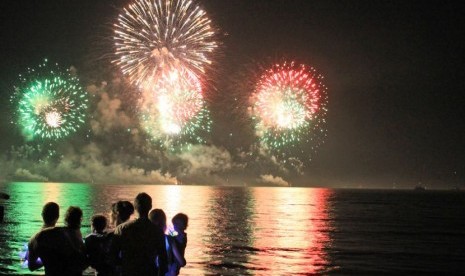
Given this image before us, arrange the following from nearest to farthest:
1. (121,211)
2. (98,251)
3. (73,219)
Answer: (73,219) < (98,251) < (121,211)

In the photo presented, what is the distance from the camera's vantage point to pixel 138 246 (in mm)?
7461

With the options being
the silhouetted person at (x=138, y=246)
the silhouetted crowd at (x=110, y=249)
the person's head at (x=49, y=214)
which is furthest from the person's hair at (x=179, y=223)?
the person's head at (x=49, y=214)

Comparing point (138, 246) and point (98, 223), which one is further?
point (98, 223)

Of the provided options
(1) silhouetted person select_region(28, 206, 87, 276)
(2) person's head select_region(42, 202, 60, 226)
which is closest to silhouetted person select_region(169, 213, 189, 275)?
(1) silhouetted person select_region(28, 206, 87, 276)

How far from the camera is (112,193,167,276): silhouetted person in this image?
24.5 ft

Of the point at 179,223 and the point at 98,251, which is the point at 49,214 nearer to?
the point at 98,251

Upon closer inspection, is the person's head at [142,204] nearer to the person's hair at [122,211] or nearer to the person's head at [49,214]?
the person's hair at [122,211]

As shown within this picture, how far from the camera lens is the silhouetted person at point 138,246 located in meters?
7.45

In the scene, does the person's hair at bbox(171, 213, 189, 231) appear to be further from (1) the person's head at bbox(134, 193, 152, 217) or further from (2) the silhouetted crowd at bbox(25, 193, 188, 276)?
(1) the person's head at bbox(134, 193, 152, 217)

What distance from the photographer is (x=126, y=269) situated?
7.46m

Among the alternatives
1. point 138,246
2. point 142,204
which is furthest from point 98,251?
point 142,204

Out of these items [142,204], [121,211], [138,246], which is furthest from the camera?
[121,211]

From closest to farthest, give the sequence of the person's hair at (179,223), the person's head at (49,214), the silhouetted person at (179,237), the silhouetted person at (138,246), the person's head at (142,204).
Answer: the silhouetted person at (138,246) → the person's head at (142,204) → the person's head at (49,214) → the silhouetted person at (179,237) → the person's hair at (179,223)

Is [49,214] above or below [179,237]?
above
